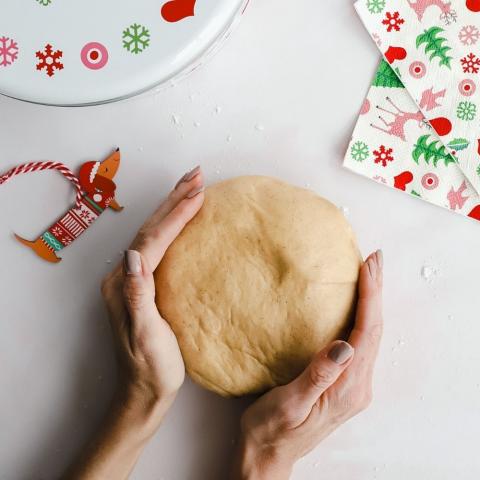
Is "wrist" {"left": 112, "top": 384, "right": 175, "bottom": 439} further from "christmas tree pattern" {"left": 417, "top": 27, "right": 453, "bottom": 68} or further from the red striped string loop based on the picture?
→ "christmas tree pattern" {"left": 417, "top": 27, "right": 453, "bottom": 68}

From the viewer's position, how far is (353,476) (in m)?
1.02

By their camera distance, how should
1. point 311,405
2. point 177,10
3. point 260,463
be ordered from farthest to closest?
1. point 260,463
2. point 311,405
3. point 177,10

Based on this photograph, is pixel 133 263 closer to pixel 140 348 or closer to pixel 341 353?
pixel 140 348

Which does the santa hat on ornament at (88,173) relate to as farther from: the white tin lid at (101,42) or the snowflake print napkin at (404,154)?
the snowflake print napkin at (404,154)

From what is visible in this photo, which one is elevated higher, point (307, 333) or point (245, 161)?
point (245, 161)

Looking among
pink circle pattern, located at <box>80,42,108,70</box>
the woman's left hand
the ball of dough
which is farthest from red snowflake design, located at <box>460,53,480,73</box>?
pink circle pattern, located at <box>80,42,108,70</box>

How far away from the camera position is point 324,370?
772 millimetres

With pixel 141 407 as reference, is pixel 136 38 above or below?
above

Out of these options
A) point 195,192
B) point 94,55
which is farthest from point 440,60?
point 94,55

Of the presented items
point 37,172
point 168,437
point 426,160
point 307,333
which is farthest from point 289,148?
point 168,437

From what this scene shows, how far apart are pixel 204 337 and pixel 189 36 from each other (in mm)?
440

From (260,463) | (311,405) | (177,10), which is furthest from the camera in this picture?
(260,463)

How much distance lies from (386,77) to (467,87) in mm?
137

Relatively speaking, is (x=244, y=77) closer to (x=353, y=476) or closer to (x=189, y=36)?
(x=189, y=36)
